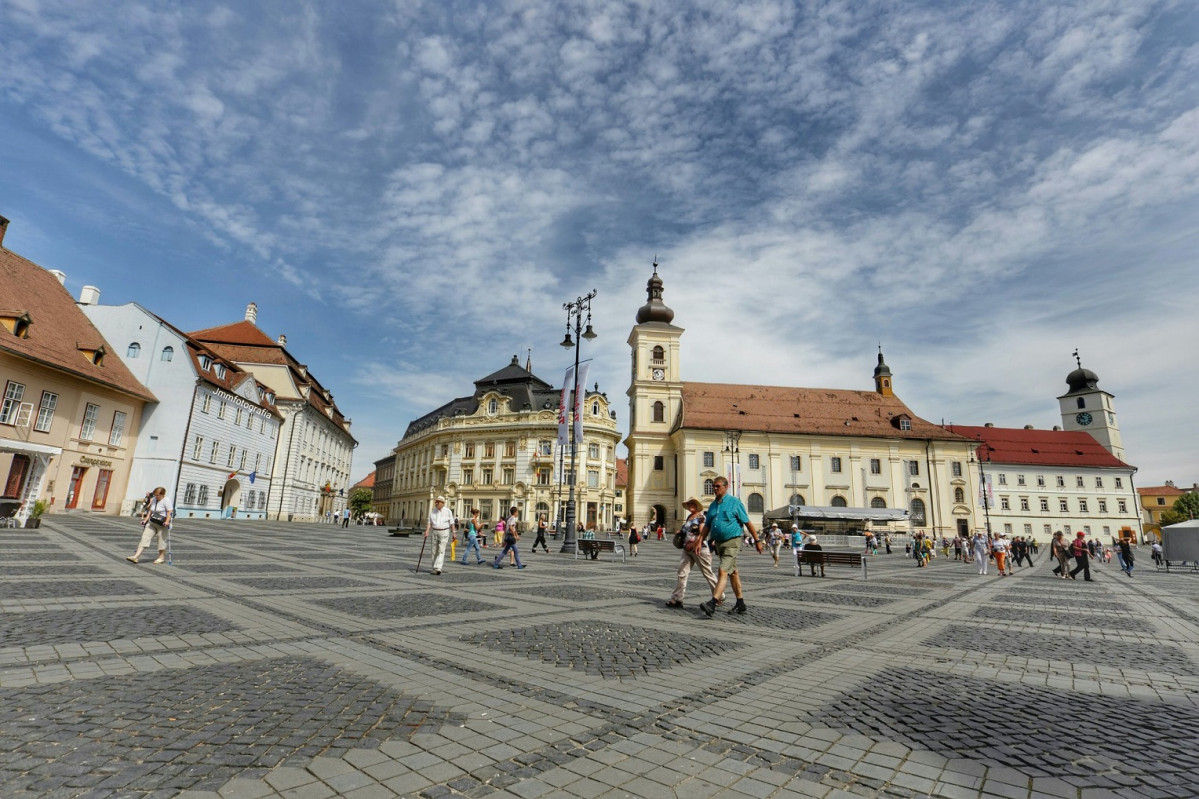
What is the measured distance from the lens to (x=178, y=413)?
3369cm

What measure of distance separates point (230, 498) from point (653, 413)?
3852 centimetres

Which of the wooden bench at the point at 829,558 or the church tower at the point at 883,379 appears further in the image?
the church tower at the point at 883,379

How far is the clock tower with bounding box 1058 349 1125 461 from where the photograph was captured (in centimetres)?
8506

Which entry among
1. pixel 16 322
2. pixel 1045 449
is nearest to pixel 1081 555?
pixel 16 322

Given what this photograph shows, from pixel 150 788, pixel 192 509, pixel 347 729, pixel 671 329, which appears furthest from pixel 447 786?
pixel 671 329

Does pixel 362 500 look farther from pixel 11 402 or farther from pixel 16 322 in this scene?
pixel 16 322

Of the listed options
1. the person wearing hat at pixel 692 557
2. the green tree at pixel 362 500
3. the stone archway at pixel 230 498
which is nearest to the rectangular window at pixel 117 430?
the stone archway at pixel 230 498

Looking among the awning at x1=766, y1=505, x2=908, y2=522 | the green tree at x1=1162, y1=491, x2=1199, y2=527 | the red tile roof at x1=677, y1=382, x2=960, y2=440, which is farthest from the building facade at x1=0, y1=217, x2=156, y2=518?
the green tree at x1=1162, y1=491, x2=1199, y2=527

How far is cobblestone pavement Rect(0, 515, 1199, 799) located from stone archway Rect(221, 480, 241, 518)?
35.4 metres

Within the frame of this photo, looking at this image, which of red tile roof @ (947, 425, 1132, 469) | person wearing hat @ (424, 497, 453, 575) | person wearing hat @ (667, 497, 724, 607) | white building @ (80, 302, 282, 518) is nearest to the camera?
person wearing hat @ (667, 497, 724, 607)

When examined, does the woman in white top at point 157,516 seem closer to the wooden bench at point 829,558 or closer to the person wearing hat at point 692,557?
the person wearing hat at point 692,557

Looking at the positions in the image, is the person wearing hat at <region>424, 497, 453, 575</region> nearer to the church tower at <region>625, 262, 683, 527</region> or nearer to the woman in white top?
the woman in white top

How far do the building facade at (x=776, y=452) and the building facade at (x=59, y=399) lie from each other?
40.8 metres

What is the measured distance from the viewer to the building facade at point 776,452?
58.1m
